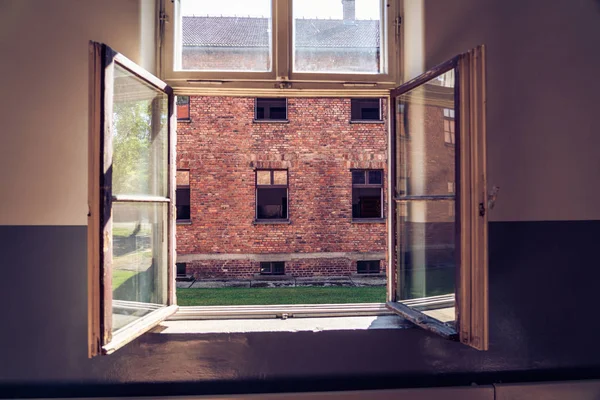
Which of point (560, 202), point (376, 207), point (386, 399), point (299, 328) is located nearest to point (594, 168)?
point (560, 202)

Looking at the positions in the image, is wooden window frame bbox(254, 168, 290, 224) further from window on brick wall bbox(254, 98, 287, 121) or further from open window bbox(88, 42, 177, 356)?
open window bbox(88, 42, 177, 356)

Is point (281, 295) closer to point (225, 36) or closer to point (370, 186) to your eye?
point (370, 186)

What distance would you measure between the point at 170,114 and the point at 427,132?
4.69 feet

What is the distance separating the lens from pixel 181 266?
9.54m

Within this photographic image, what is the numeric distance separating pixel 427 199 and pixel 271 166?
25.1ft

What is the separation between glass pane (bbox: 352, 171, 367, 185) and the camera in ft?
32.1

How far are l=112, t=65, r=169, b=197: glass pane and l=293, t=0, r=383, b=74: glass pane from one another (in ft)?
2.74

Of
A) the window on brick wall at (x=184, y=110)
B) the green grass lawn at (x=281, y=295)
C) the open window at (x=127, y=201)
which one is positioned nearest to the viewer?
the open window at (x=127, y=201)

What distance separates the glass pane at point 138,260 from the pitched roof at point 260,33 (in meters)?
1.01

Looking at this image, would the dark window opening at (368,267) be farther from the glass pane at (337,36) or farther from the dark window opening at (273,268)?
the glass pane at (337,36)

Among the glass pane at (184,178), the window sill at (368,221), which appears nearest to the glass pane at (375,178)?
the window sill at (368,221)

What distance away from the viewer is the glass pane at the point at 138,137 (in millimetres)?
1833

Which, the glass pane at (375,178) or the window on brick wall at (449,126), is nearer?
the window on brick wall at (449,126)

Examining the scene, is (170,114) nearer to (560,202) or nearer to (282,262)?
(560,202)
